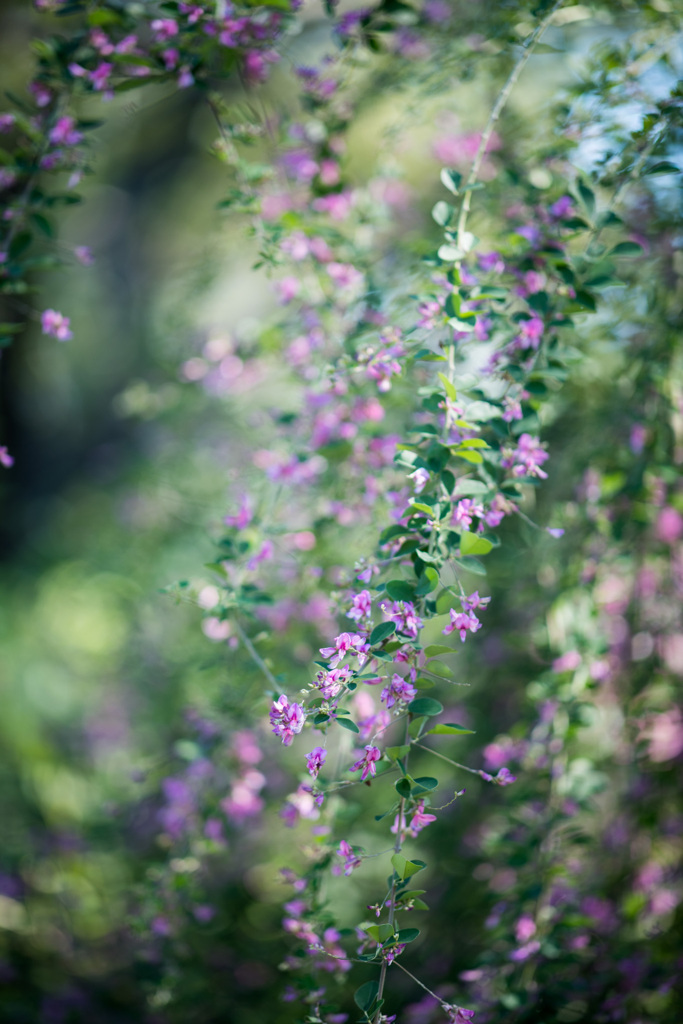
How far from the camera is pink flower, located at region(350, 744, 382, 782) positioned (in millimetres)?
639

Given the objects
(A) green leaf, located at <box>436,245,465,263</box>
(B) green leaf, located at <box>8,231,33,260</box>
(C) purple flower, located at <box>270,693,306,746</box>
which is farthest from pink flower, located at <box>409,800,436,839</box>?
(B) green leaf, located at <box>8,231,33,260</box>

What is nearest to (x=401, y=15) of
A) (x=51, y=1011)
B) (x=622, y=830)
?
(x=622, y=830)

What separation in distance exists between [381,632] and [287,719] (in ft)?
0.40

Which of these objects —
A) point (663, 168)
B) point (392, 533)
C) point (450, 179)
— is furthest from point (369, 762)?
point (663, 168)

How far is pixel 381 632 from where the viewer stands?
64 cm

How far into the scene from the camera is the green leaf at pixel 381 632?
63 centimetres

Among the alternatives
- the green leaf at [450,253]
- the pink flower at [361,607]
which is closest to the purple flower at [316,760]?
the pink flower at [361,607]

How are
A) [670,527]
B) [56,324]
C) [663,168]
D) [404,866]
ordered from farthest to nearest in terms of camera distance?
[670,527] < [56,324] < [663,168] < [404,866]

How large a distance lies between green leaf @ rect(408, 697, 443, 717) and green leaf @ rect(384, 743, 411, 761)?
0.03 metres

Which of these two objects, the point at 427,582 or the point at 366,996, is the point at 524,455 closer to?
the point at 427,582

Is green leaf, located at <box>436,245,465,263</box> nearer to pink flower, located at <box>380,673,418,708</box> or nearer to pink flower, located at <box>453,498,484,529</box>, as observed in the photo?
pink flower, located at <box>453,498,484,529</box>

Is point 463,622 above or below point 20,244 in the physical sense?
below

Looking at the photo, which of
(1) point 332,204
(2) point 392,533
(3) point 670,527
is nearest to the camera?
(2) point 392,533

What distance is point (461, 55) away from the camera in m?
1.07
